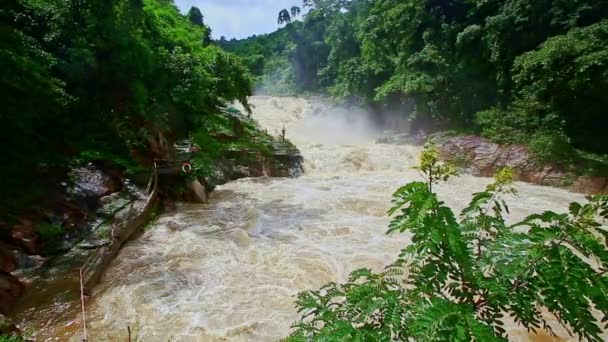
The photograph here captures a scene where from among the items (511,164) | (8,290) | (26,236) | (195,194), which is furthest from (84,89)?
(511,164)

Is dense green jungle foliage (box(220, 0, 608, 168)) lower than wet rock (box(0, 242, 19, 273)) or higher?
higher

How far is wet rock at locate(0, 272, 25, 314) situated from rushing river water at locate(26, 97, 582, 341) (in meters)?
0.88

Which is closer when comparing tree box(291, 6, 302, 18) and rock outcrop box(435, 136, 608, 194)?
rock outcrop box(435, 136, 608, 194)

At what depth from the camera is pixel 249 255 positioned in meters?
6.66

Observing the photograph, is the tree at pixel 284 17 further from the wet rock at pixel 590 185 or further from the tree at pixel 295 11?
the wet rock at pixel 590 185

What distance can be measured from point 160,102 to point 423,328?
1045 cm

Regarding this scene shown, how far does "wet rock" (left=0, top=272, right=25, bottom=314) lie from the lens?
477 centimetres

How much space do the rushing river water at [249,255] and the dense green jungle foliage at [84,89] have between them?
94.5 inches

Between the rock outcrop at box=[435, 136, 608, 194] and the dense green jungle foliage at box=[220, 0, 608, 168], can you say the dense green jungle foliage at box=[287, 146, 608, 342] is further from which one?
the dense green jungle foliage at box=[220, 0, 608, 168]

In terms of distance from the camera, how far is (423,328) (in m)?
1.39

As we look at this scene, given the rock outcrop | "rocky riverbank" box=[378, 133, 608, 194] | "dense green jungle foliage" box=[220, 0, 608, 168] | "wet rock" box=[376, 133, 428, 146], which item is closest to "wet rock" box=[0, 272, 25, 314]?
"rocky riverbank" box=[378, 133, 608, 194]

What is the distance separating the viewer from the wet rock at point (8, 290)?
4.77m

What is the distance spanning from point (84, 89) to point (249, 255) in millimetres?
5612

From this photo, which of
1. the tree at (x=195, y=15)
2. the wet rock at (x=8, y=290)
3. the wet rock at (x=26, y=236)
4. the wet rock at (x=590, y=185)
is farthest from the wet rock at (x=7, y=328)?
the tree at (x=195, y=15)
